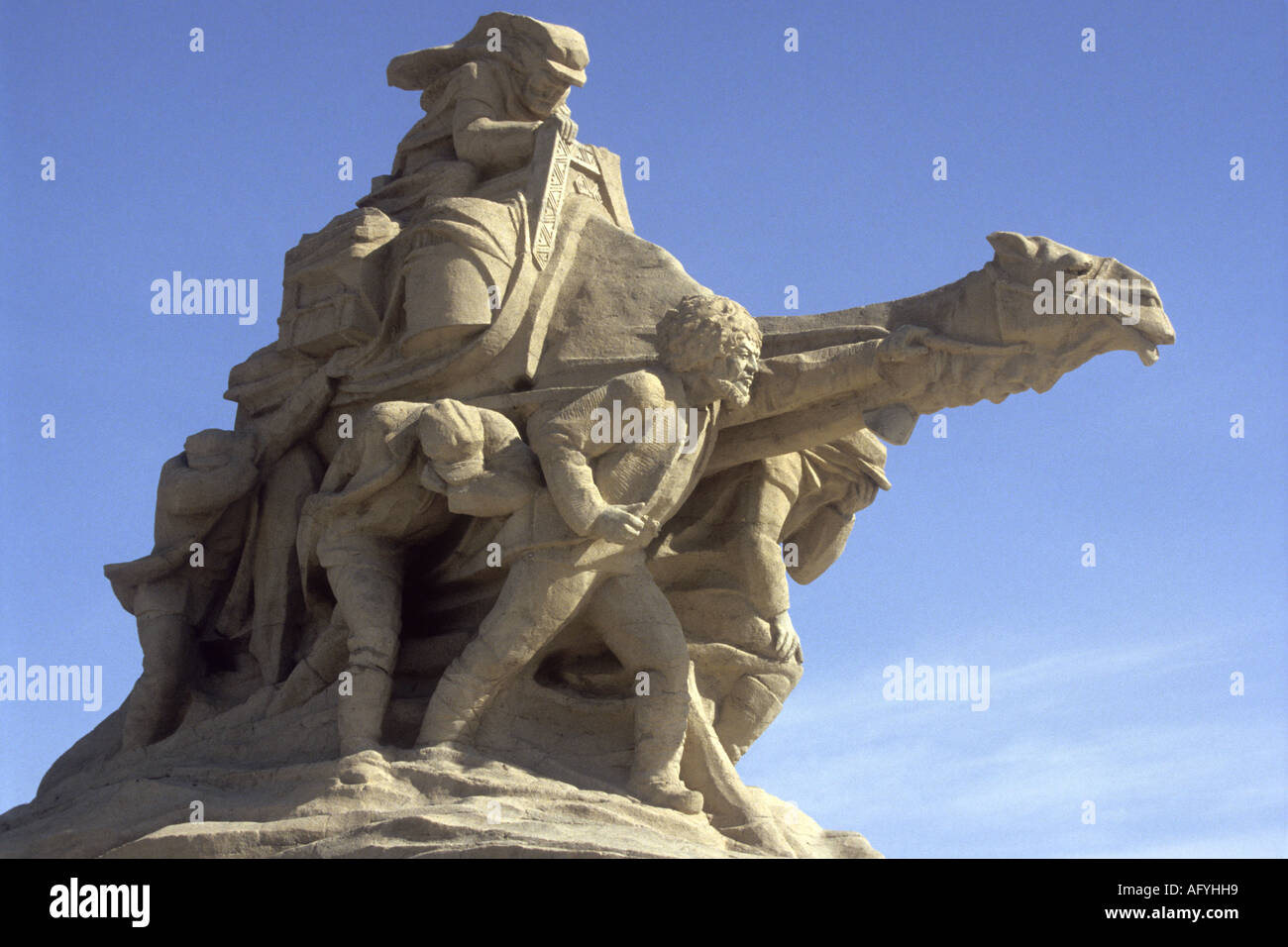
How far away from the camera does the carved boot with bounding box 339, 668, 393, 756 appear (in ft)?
30.6

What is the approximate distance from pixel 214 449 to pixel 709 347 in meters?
2.74

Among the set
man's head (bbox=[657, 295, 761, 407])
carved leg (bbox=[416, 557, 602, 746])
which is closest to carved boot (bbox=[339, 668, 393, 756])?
carved leg (bbox=[416, 557, 602, 746])

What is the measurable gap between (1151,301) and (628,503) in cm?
270

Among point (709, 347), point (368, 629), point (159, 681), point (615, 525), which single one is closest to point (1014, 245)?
point (709, 347)

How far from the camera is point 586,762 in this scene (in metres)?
9.55

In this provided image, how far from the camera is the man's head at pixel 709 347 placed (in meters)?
9.61

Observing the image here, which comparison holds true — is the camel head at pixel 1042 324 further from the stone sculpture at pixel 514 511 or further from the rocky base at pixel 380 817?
the rocky base at pixel 380 817

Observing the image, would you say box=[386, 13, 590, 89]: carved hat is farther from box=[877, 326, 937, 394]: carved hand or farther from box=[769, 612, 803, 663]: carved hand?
box=[769, 612, 803, 663]: carved hand

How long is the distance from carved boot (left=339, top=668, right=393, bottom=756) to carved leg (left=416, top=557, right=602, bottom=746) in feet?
0.73

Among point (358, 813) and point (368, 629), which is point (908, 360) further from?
point (358, 813)

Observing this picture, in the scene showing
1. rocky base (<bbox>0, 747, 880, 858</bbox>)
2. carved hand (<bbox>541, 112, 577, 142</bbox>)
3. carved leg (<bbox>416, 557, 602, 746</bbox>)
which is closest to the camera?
rocky base (<bbox>0, 747, 880, 858</bbox>)

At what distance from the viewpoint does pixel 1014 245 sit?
990 centimetres
